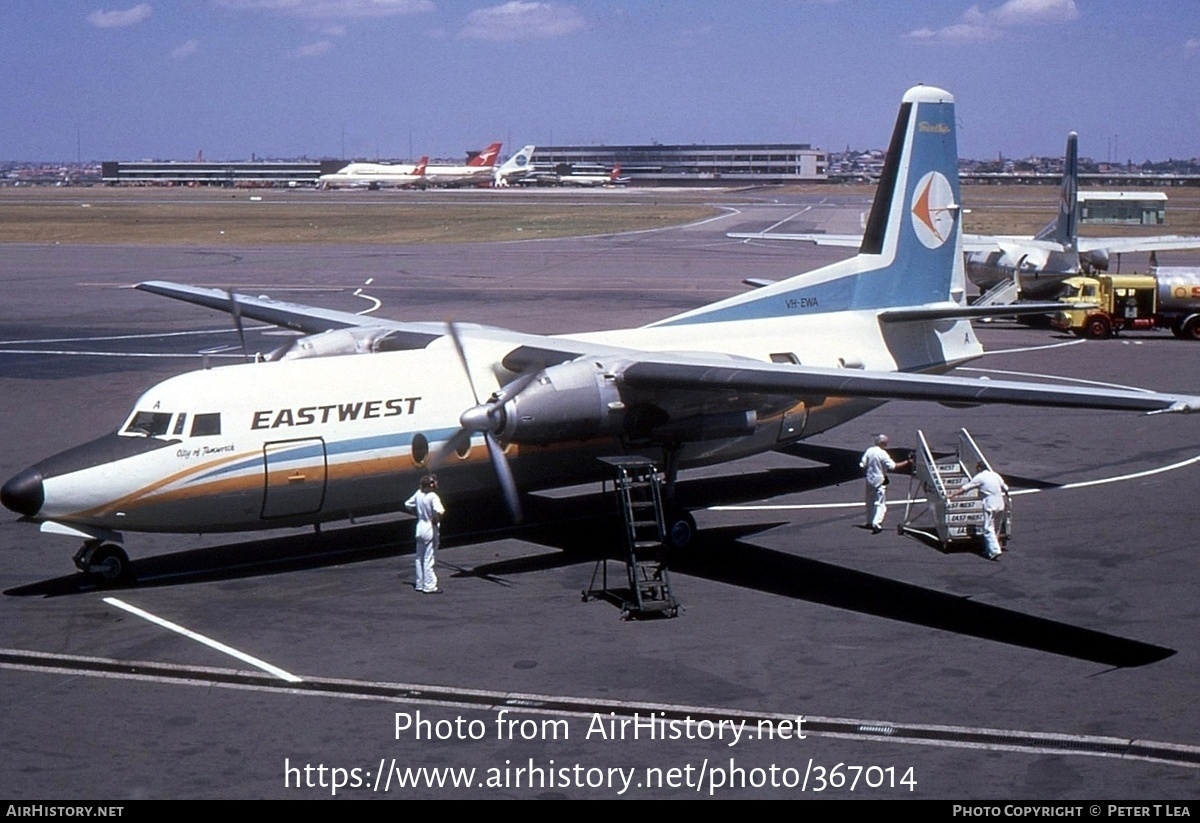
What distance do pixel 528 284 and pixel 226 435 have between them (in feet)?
143

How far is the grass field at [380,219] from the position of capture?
96.8 metres

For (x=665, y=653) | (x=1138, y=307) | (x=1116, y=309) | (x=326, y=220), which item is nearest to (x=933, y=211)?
(x=665, y=653)

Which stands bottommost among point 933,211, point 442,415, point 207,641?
point 207,641

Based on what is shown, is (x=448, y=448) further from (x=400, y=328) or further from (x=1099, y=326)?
(x=1099, y=326)

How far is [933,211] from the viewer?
2744 centimetres

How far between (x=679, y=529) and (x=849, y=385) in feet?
13.7

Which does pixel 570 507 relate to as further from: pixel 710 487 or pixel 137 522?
pixel 137 522

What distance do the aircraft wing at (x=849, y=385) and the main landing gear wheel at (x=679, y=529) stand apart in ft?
7.54

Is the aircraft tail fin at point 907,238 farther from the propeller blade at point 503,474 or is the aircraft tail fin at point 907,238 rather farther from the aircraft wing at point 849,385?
the propeller blade at point 503,474

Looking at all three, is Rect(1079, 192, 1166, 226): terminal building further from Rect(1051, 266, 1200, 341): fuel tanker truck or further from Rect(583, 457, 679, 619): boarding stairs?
Rect(583, 457, 679, 619): boarding stairs

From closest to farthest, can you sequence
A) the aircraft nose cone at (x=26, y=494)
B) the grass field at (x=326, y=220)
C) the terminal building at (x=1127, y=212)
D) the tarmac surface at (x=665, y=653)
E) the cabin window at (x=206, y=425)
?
the tarmac surface at (x=665, y=653) < the aircraft nose cone at (x=26, y=494) < the cabin window at (x=206, y=425) < the grass field at (x=326, y=220) < the terminal building at (x=1127, y=212)

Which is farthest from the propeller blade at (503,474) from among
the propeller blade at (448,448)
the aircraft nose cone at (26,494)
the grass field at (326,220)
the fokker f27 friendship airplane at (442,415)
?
the grass field at (326,220)
